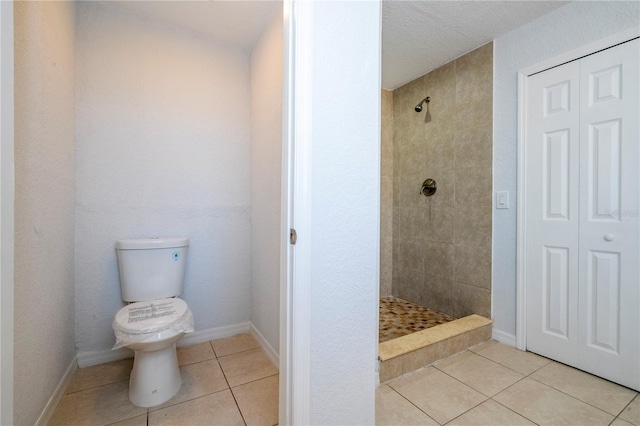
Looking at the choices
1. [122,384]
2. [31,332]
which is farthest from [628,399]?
[31,332]

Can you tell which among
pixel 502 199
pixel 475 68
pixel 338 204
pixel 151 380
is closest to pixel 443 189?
pixel 502 199

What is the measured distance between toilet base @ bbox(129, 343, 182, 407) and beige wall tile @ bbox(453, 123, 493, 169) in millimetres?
2419

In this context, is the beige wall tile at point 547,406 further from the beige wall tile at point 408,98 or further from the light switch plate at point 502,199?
the beige wall tile at point 408,98

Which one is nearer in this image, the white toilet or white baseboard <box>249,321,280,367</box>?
the white toilet

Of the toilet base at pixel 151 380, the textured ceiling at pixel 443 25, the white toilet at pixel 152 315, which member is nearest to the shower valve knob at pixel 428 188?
the textured ceiling at pixel 443 25

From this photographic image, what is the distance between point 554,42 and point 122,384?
3.31 meters

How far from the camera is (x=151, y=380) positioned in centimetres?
136

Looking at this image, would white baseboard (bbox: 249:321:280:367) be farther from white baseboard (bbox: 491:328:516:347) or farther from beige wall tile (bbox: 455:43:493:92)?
beige wall tile (bbox: 455:43:493:92)

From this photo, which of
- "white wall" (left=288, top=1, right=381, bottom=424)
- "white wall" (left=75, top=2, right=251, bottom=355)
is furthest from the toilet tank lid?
"white wall" (left=288, top=1, right=381, bottom=424)

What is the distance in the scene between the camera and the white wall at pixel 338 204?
96 cm

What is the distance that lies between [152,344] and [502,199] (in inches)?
92.1

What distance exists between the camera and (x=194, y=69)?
195 cm

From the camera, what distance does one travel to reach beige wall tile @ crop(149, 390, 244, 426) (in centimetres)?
124

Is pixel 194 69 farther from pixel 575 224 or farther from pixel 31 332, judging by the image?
pixel 575 224
